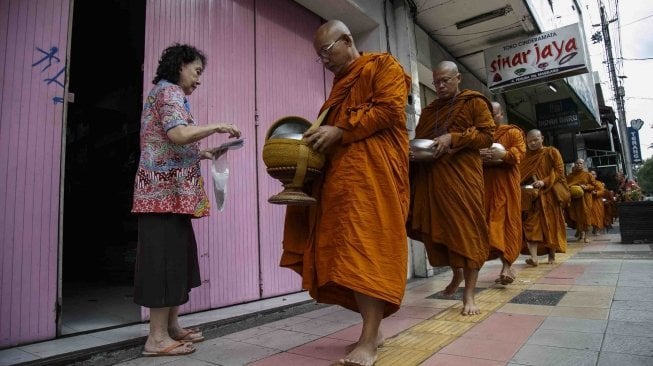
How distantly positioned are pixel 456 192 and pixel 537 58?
5711mm

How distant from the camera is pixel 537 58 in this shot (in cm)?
742

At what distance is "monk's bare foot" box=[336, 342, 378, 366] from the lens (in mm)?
1916

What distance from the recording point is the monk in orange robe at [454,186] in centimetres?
301

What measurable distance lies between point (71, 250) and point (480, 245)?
5.10 meters

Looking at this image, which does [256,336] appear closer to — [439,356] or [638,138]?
[439,356]

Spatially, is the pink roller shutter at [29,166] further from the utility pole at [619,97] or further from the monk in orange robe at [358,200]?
the utility pole at [619,97]

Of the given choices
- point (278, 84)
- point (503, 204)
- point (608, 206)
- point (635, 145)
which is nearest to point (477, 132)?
point (503, 204)

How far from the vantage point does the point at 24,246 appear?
2.42 m

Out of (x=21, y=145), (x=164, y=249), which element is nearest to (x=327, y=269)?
(x=164, y=249)

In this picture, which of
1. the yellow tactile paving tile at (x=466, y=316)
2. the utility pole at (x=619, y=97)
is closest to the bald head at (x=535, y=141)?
the yellow tactile paving tile at (x=466, y=316)

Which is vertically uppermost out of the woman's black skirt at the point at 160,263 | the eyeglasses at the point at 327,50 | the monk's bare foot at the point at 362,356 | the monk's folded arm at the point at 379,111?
the eyeglasses at the point at 327,50

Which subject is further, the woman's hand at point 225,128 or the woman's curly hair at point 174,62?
the woman's curly hair at point 174,62

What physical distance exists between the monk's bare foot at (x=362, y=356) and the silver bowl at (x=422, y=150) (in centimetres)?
148

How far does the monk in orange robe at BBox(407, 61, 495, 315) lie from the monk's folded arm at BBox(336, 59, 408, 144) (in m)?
1.00
